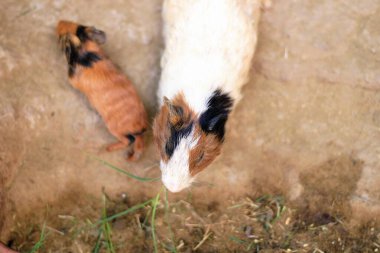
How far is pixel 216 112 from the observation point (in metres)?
3.36

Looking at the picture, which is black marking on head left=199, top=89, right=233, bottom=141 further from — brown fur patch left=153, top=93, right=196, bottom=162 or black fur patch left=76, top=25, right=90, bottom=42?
black fur patch left=76, top=25, right=90, bottom=42

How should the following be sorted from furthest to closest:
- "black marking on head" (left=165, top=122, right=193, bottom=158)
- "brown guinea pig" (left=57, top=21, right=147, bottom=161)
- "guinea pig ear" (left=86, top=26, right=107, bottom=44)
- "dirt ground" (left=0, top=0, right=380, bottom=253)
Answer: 1. "dirt ground" (left=0, top=0, right=380, bottom=253)
2. "guinea pig ear" (left=86, top=26, right=107, bottom=44)
3. "brown guinea pig" (left=57, top=21, right=147, bottom=161)
4. "black marking on head" (left=165, top=122, right=193, bottom=158)

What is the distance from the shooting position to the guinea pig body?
3.17 metres

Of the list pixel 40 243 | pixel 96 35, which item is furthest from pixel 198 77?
pixel 40 243

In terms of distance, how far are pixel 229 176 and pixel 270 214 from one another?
423mm

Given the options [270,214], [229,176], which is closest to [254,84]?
[229,176]

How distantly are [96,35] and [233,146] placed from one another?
4.34 feet

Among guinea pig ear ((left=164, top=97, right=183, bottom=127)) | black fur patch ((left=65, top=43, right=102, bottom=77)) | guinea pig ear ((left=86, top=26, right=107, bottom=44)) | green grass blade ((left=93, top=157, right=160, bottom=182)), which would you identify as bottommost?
green grass blade ((left=93, top=157, right=160, bottom=182))

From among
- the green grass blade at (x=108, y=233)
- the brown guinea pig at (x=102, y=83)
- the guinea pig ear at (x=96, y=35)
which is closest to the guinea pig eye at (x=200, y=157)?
the brown guinea pig at (x=102, y=83)

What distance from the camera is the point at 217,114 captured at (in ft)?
11.0

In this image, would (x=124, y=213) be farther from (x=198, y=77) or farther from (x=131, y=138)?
(x=198, y=77)

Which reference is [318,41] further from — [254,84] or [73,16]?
[73,16]

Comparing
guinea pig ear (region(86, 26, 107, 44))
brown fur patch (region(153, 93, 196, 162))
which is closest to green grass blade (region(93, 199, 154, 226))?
brown fur patch (region(153, 93, 196, 162))

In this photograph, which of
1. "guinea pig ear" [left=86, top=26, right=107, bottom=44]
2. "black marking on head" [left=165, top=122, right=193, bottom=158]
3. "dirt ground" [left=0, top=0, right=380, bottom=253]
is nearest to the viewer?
"black marking on head" [left=165, top=122, right=193, bottom=158]
